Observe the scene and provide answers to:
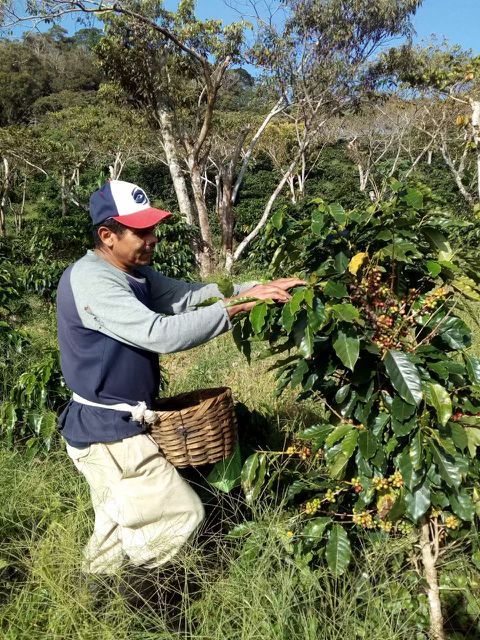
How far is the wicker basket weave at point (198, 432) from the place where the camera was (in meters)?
1.99

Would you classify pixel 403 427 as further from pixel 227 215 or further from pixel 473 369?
pixel 227 215

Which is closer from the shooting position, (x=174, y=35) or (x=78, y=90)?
(x=174, y=35)

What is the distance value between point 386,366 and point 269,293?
0.44 metres

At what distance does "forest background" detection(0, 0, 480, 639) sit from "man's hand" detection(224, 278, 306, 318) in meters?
0.17

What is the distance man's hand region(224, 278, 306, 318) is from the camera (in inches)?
72.4

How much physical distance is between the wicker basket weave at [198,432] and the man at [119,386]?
2.3 inches

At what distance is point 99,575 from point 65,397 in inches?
53.3

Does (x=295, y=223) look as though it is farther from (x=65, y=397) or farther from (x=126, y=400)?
(x=65, y=397)

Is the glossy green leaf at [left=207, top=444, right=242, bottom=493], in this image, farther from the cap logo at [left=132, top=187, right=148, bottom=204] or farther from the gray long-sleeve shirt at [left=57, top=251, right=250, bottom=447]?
the cap logo at [left=132, top=187, right=148, bottom=204]

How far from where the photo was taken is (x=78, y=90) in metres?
40.2

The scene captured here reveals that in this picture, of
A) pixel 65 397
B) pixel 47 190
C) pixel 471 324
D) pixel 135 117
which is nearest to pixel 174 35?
pixel 135 117

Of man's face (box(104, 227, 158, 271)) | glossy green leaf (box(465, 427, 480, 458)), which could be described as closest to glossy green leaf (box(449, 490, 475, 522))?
glossy green leaf (box(465, 427, 480, 458))

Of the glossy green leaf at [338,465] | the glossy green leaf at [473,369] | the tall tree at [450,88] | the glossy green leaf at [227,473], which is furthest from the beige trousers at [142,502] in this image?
the tall tree at [450,88]

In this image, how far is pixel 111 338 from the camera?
77.6 inches
